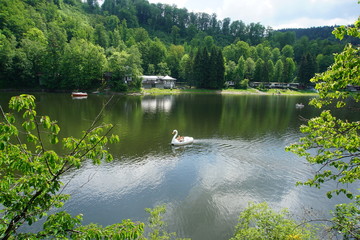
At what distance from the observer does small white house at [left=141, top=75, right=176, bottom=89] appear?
98062 millimetres

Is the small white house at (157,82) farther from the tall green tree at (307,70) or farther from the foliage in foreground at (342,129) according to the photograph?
the foliage in foreground at (342,129)

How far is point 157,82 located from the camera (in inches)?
3952

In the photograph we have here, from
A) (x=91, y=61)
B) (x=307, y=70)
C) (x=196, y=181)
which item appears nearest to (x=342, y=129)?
(x=196, y=181)

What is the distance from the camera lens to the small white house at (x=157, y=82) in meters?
98.1

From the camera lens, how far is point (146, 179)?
17594 mm

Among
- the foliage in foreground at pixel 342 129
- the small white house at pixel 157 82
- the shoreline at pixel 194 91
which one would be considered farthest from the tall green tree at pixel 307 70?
the foliage in foreground at pixel 342 129

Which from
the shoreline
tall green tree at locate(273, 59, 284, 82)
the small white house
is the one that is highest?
tall green tree at locate(273, 59, 284, 82)

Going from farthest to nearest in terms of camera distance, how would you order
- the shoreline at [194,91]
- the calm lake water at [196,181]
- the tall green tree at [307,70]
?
the tall green tree at [307,70] < the shoreline at [194,91] < the calm lake water at [196,181]

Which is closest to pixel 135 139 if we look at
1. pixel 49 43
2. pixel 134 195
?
pixel 134 195

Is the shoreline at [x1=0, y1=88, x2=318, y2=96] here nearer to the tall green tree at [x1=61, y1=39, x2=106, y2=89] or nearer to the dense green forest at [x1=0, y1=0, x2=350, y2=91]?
the dense green forest at [x1=0, y1=0, x2=350, y2=91]

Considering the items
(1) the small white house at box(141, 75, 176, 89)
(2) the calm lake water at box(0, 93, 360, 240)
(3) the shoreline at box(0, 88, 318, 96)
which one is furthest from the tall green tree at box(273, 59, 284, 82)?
(2) the calm lake water at box(0, 93, 360, 240)

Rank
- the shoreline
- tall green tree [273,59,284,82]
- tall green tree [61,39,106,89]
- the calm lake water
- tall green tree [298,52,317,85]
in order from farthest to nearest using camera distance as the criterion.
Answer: tall green tree [273,59,284,82]
tall green tree [298,52,317,85]
tall green tree [61,39,106,89]
the shoreline
the calm lake water

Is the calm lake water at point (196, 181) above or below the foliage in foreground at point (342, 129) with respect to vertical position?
below

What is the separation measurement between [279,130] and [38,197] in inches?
1373
